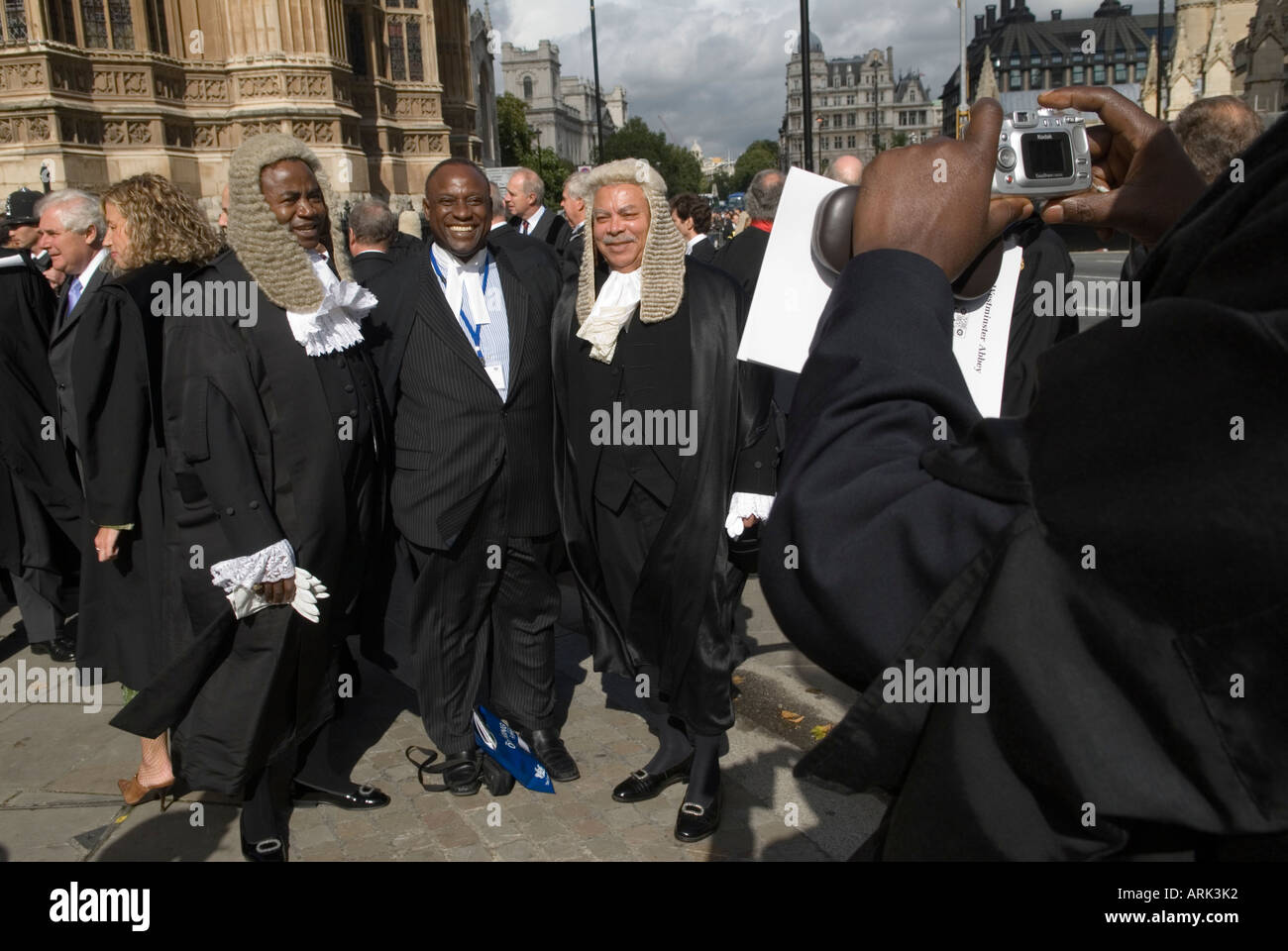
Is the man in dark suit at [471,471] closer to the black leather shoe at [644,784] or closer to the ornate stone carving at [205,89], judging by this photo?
the black leather shoe at [644,784]

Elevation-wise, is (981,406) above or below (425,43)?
below

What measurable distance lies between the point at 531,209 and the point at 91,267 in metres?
5.47

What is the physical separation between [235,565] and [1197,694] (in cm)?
335

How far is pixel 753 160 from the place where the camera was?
15375 centimetres

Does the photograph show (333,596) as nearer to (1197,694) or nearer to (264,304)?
(264,304)

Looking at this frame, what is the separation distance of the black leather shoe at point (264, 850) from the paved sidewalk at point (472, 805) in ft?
0.21

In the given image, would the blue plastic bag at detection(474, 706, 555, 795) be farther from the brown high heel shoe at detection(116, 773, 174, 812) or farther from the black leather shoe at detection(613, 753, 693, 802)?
the brown high heel shoe at detection(116, 773, 174, 812)

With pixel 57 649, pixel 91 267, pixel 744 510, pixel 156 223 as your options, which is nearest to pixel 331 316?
pixel 156 223

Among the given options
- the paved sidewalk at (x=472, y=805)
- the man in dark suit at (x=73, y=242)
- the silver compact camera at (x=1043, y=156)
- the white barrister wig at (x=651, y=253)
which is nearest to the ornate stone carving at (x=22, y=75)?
the man in dark suit at (x=73, y=242)

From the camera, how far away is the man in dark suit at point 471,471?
4281 mm

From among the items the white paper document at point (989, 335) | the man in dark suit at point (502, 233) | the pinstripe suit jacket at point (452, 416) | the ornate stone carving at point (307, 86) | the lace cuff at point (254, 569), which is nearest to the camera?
the white paper document at point (989, 335)

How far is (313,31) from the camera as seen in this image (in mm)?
26672

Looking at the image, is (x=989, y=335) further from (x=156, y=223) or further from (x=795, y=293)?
(x=156, y=223)
